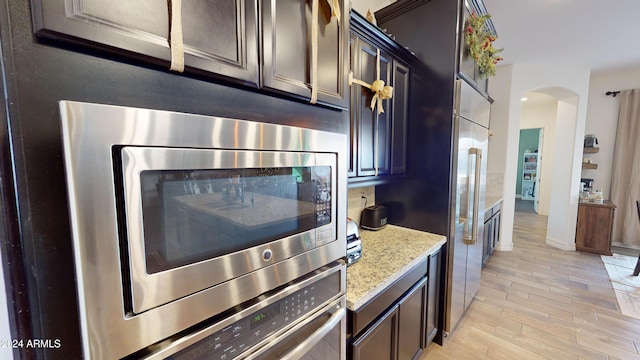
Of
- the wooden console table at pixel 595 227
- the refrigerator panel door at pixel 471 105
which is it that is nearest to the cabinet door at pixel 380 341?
the refrigerator panel door at pixel 471 105

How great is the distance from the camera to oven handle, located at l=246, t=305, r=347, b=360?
2.53 feet

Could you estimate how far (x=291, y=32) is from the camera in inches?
30.5

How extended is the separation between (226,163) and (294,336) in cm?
60

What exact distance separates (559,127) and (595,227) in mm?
1638

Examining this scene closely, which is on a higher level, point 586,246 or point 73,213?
point 73,213

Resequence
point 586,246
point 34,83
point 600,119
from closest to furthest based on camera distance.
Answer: point 34,83
point 586,246
point 600,119

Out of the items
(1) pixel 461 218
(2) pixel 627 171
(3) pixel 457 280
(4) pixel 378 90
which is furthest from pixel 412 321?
(2) pixel 627 171

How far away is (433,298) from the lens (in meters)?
1.85

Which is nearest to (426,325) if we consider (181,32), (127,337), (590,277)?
(127,337)

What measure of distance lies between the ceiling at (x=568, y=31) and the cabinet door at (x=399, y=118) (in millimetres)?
704

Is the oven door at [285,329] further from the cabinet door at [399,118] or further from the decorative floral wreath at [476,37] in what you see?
the decorative floral wreath at [476,37]

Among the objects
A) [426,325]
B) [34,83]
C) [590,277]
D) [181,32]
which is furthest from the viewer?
[590,277]

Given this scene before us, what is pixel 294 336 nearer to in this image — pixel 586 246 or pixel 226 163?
pixel 226 163

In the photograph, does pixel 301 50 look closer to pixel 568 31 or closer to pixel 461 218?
pixel 461 218
